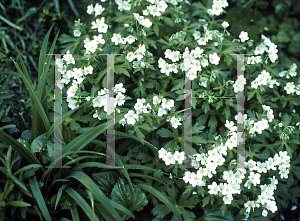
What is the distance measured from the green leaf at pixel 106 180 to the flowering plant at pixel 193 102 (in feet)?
0.50

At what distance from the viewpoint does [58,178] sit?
1.73 m

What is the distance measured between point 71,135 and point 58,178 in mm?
268

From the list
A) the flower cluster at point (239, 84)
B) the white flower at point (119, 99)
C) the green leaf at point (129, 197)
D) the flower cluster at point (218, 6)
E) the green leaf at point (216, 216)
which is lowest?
the green leaf at point (216, 216)

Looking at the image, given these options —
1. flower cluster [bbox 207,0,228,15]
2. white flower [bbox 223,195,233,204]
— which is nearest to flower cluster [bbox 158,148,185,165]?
white flower [bbox 223,195,233,204]

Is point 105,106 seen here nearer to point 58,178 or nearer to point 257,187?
point 58,178

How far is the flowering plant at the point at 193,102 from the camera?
180 centimetres

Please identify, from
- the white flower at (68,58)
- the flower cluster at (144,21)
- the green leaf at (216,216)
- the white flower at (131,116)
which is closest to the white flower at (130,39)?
the flower cluster at (144,21)

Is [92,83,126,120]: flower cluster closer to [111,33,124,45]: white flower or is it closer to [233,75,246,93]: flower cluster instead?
[111,33,124,45]: white flower

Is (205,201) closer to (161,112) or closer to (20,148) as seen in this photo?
(161,112)

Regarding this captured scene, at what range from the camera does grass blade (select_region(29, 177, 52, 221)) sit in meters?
1.53

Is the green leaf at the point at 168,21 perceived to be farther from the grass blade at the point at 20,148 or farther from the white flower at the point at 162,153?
the grass blade at the point at 20,148

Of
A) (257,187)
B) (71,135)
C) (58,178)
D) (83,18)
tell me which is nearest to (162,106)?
(71,135)

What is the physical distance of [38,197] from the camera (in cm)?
156

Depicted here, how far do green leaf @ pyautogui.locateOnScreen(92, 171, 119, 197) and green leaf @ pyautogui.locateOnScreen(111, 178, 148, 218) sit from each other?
77 millimetres
